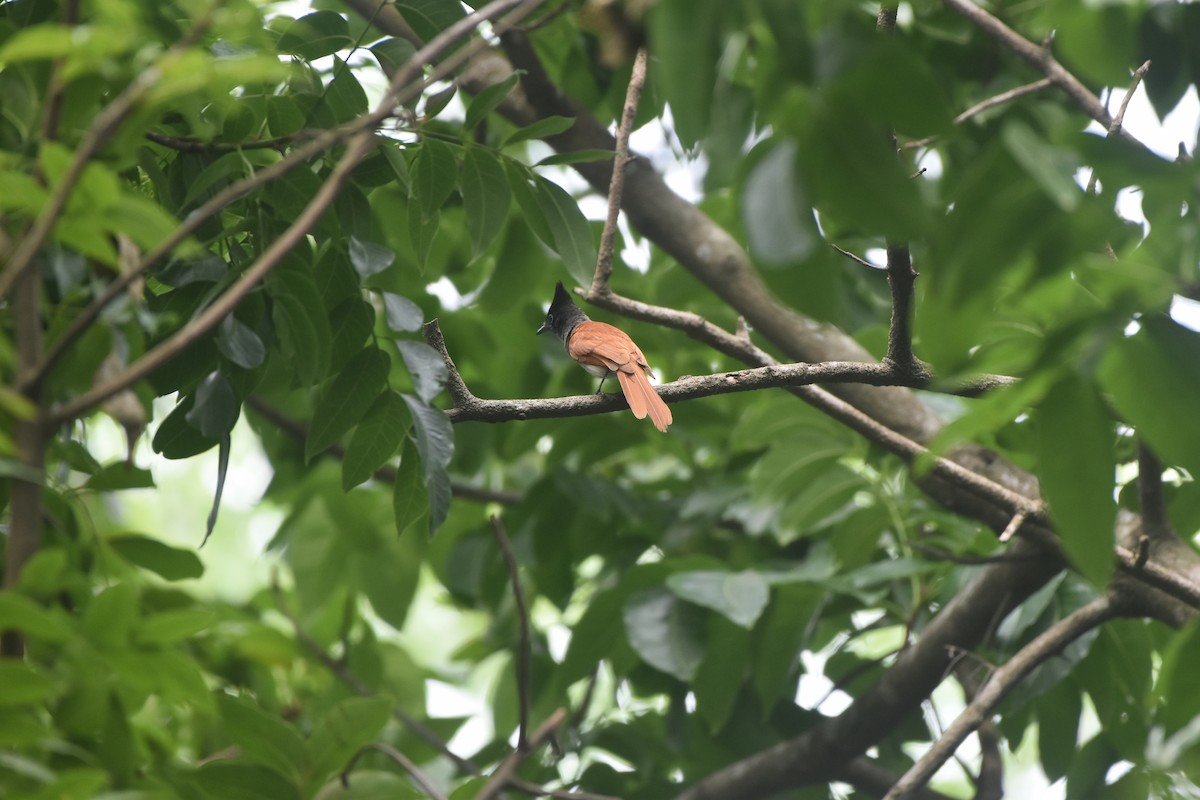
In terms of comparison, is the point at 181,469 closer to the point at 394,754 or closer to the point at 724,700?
the point at 724,700

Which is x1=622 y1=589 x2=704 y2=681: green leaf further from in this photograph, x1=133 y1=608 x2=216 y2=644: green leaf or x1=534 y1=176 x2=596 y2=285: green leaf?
x1=133 y1=608 x2=216 y2=644: green leaf

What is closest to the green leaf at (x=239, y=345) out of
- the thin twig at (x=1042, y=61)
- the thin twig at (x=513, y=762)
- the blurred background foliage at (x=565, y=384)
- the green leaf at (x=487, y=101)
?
the blurred background foliage at (x=565, y=384)

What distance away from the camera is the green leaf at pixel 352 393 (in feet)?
7.22

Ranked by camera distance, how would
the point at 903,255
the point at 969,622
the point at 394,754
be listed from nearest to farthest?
the point at 394,754, the point at 903,255, the point at 969,622

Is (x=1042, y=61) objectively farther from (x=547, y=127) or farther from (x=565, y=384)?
(x=565, y=384)

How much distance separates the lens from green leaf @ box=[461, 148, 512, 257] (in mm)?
2293

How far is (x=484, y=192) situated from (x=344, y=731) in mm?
1123

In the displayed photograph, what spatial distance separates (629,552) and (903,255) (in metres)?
2.18

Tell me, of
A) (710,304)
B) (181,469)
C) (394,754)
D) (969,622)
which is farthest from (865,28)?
(181,469)

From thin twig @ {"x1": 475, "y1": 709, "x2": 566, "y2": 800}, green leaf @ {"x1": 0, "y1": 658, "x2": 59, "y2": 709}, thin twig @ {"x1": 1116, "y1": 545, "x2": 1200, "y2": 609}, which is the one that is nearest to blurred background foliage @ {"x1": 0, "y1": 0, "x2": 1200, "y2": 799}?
green leaf @ {"x1": 0, "y1": 658, "x2": 59, "y2": 709}

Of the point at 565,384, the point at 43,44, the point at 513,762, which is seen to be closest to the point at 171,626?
the point at 513,762

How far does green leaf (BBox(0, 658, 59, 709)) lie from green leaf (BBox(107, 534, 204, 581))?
89 centimetres

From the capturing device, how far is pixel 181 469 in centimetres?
926

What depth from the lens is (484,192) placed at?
2305mm
